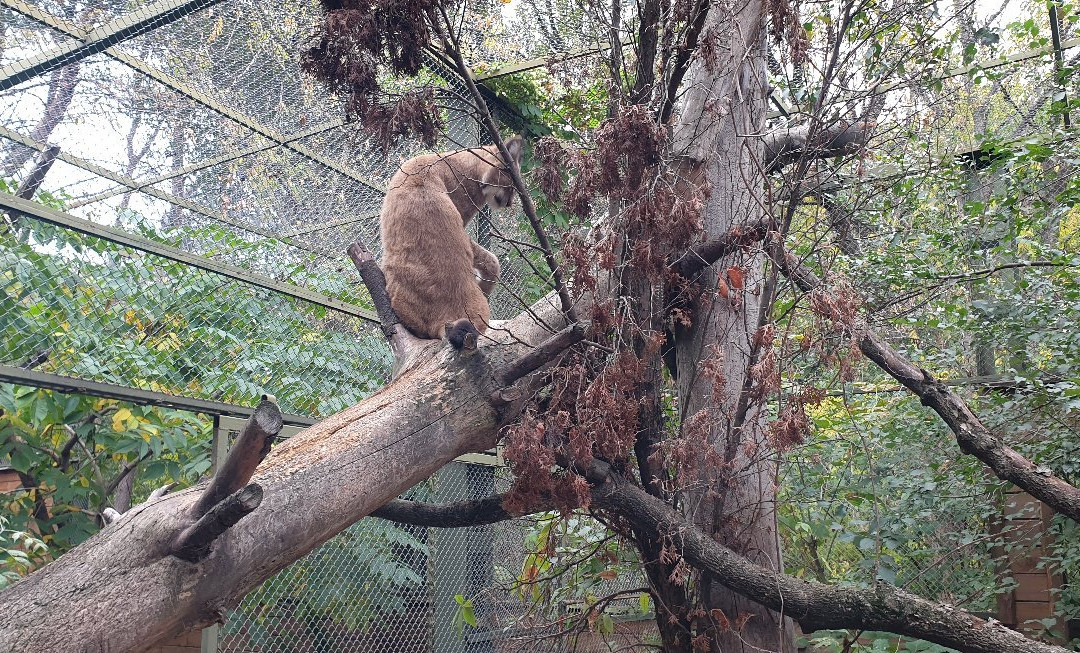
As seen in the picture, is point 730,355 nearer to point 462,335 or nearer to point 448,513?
point 462,335

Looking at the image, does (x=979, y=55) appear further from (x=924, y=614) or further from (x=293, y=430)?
(x=293, y=430)

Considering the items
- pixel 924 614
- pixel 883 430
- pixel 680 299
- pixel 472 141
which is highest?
pixel 472 141

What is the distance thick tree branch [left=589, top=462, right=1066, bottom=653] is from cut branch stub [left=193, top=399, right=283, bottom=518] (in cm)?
146

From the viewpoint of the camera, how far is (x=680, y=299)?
347cm

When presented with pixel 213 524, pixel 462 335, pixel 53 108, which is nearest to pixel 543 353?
pixel 462 335

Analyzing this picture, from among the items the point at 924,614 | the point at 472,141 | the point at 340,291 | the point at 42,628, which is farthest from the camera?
the point at 472,141

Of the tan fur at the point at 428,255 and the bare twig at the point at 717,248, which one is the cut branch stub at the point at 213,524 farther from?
the bare twig at the point at 717,248

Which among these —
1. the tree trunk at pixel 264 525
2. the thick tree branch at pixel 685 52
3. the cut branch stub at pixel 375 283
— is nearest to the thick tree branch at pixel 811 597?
the tree trunk at pixel 264 525

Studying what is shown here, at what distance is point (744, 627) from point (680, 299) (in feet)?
4.21

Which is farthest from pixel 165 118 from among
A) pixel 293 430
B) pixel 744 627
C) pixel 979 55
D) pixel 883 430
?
pixel 979 55

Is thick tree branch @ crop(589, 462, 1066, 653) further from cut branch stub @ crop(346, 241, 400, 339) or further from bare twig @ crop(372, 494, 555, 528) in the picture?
cut branch stub @ crop(346, 241, 400, 339)

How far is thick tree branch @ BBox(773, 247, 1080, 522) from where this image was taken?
2.98 m

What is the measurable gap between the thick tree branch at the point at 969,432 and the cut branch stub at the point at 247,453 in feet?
5.70

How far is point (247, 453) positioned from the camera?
1.95 metres
